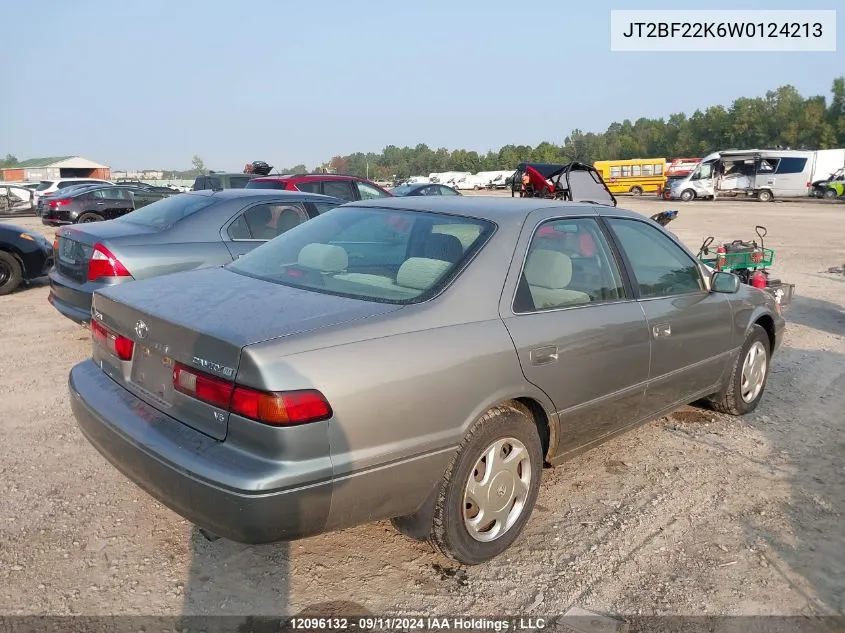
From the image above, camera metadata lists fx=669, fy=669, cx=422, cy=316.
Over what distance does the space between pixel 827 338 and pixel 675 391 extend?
4.38 metres

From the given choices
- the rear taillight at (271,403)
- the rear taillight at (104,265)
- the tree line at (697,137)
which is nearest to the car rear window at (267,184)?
the rear taillight at (104,265)

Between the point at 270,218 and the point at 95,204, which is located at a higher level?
the point at 95,204

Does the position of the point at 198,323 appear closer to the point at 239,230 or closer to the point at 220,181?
the point at 239,230

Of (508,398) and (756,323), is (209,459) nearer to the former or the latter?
(508,398)

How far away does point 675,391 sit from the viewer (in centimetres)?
403

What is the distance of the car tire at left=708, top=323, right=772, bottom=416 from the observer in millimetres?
4691

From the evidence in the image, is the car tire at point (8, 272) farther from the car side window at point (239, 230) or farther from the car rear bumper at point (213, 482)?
the car rear bumper at point (213, 482)

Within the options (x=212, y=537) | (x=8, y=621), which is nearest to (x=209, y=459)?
(x=212, y=537)

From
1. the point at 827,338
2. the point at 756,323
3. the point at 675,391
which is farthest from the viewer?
the point at 827,338

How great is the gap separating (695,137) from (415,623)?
91120 millimetres

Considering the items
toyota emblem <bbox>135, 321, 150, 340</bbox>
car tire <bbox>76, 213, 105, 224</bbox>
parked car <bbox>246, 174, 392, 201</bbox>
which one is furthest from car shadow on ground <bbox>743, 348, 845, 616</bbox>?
car tire <bbox>76, 213, 105, 224</bbox>

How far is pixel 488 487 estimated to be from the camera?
2.93 m

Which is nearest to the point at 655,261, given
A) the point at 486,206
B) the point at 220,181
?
the point at 486,206

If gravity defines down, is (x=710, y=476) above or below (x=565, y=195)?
below
